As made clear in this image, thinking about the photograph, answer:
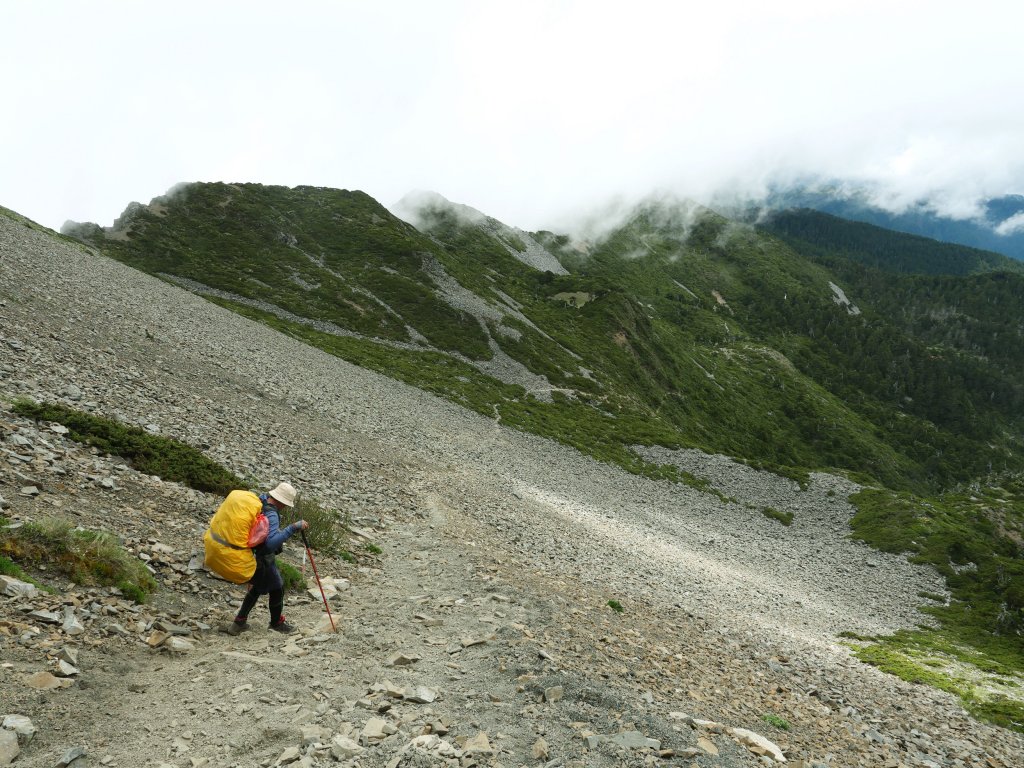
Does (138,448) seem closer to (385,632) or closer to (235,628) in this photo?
A: (235,628)

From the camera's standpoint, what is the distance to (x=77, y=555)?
34.9 ft

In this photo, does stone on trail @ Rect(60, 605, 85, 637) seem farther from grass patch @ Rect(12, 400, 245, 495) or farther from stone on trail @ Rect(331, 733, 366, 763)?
grass patch @ Rect(12, 400, 245, 495)

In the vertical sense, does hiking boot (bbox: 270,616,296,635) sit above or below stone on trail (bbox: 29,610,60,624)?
below

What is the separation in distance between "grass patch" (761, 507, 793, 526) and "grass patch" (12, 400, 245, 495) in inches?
2040

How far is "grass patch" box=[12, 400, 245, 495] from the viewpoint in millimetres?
15781

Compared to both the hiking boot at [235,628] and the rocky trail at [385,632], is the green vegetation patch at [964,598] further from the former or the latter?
the hiking boot at [235,628]

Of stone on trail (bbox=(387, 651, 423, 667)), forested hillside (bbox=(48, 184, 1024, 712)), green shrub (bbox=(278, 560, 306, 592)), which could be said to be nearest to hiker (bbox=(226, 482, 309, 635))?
green shrub (bbox=(278, 560, 306, 592))

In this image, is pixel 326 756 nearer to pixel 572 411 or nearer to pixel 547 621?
pixel 547 621

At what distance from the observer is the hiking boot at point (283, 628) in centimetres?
1180

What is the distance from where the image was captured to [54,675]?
8250 mm

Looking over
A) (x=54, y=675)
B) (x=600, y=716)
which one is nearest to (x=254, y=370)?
(x=54, y=675)

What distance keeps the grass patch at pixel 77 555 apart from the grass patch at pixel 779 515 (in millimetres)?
55721

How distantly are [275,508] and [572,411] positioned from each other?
7378cm

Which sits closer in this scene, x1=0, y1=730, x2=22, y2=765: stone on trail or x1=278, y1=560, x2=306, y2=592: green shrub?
x1=0, y1=730, x2=22, y2=765: stone on trail
